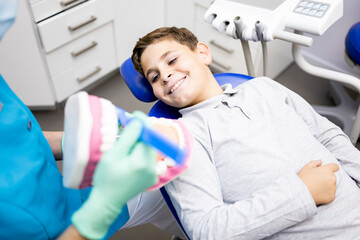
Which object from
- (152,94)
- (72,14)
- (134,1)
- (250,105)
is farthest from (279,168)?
(134,1)

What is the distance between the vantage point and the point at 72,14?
181 centimetres

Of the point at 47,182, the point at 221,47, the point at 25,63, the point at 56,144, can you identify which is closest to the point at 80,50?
the point at 25,63

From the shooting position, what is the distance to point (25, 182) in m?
0.72

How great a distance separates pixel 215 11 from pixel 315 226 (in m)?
0.80

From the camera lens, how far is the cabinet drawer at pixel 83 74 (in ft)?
6.55

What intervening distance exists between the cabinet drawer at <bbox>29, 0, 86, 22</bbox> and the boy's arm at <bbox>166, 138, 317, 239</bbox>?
4.02 feet

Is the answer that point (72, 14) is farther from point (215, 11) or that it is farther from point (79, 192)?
point (79, 192)

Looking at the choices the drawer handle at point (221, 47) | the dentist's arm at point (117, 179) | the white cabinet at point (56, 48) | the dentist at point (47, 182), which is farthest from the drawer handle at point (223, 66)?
the dentist's arm at point (117, 179)

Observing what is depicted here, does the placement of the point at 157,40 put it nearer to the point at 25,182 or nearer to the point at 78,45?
the point at 25,182

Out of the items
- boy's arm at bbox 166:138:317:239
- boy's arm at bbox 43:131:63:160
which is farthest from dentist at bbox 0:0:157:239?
boy's arm at bbox 166:138:317:239

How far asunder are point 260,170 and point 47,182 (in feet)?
1.86

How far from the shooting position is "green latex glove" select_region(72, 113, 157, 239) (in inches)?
21.1

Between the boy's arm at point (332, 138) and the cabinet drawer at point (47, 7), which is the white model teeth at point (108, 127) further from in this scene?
the cabinet drawer at point (47, 7)

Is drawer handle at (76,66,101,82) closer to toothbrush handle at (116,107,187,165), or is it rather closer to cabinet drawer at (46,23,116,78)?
cabinet drawer at (46,23,116,78)
